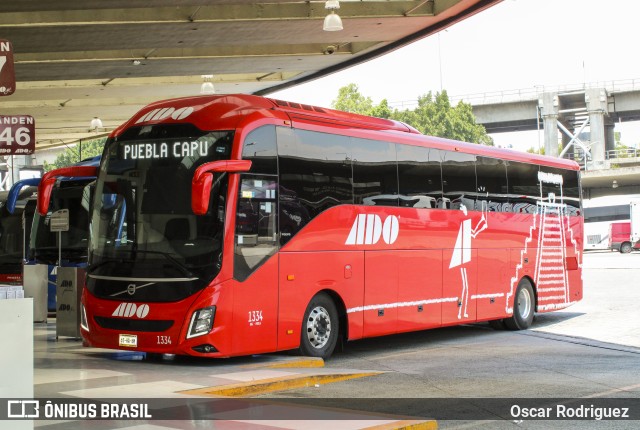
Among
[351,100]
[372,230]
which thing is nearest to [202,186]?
[372,230]

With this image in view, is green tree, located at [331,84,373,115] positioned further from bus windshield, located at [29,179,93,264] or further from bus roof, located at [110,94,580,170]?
bus roof, located at [110,94,580,170]

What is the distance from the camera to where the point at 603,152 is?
7306cm

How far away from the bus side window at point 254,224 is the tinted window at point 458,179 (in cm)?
513

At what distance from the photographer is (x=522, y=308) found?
19953 millimetres

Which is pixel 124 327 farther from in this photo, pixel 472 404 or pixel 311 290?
pixel 472 404

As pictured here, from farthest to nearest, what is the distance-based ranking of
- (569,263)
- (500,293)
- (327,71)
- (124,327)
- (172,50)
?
(327,71) < (172,50) < (569,263) < (500,293) < (124,327)

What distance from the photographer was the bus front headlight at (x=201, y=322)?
39.6 ft

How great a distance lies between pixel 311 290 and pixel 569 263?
32.0ft

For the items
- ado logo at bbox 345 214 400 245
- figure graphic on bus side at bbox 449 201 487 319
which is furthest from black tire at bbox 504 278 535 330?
ado logo at bbox 345 214 400 245

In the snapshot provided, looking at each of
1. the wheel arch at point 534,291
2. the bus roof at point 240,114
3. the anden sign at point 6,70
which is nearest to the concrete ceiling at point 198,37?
the wheel arch at point 534,291

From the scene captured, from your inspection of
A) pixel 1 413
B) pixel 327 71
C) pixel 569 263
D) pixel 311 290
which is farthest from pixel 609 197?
pixel 1 413

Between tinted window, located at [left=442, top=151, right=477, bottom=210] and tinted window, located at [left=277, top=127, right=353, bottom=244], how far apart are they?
324 centimetres

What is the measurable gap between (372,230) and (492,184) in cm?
462

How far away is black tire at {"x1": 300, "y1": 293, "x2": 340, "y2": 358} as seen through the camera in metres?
13.6
